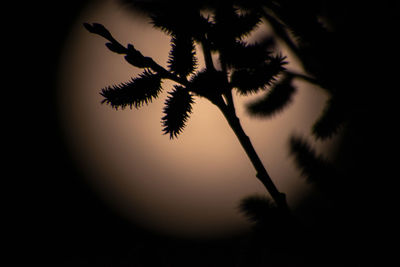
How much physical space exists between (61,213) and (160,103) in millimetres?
642

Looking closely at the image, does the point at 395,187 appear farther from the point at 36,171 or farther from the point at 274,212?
the point at 36,171

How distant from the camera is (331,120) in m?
0.50

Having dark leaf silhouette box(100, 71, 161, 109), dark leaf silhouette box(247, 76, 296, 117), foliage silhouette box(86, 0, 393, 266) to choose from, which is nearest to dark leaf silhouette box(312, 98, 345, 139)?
foliage silhouette box(86, 0, 393, 266)

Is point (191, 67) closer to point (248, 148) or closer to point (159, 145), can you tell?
point (248, 148)

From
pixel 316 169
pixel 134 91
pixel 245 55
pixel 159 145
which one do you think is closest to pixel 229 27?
pixel 245 55

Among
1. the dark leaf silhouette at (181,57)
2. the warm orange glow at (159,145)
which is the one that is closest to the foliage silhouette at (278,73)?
the dark leaf silhouette at (181,57)

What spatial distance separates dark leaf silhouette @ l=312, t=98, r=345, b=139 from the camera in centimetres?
50

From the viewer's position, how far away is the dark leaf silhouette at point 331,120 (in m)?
0.50

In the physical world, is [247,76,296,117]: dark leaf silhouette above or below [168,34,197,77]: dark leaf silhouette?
below

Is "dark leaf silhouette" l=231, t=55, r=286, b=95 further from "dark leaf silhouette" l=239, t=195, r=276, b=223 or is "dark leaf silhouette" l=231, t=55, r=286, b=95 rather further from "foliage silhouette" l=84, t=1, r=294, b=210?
"dark leaf silhouette" l=239, t=195, r=276, b=223

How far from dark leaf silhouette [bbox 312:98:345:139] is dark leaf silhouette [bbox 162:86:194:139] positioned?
374 mm

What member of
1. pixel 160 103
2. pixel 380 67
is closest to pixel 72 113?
pixel 160 103

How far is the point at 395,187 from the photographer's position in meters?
0.51

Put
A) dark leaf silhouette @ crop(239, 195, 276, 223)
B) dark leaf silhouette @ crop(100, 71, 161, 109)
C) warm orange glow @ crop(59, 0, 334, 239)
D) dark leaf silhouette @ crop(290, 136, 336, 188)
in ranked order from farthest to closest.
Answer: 1. warm orange glow @ crop(59, 0, 334, 239)
2. dark leaf silhouette @ crop(290, 136, 336, 188)
3. dark leaf silhouette @ crop(239, 195, 276, 223)
4. dark leaf silhouette @ crop(100, 71, 161, 109)
